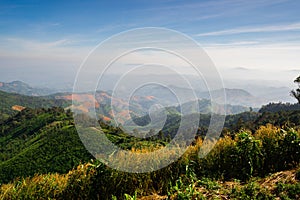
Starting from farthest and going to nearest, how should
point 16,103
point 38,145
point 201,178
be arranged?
point 16,103
point 38,145
point 201,178

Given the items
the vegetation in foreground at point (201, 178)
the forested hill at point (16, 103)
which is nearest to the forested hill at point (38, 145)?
the vegetation in foreground at point (201, 178)

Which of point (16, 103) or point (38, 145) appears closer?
point (38, 145)

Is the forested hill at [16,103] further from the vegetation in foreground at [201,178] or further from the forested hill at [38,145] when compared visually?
the vegetation in foreground at [201,178]

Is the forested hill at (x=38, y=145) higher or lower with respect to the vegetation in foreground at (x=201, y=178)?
lower

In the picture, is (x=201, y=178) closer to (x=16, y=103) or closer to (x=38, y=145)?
(x=38, y=145)

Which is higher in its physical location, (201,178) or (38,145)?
(201,178)

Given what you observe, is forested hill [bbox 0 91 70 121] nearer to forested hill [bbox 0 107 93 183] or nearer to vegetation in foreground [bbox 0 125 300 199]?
forested hill [bbox 0 107 93 183]

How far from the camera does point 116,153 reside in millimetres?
4719

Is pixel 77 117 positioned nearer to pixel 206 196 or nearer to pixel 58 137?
pixel 206 196

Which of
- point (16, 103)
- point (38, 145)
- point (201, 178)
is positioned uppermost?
point (201, 178)

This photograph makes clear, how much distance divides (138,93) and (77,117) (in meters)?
1.29

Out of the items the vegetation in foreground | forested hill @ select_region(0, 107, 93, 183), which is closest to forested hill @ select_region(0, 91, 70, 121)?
forested hill @ select_region(0, 107, 93, 183)

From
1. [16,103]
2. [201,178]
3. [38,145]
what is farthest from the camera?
[16,103]

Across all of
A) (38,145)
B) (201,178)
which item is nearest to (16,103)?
(38,145)
